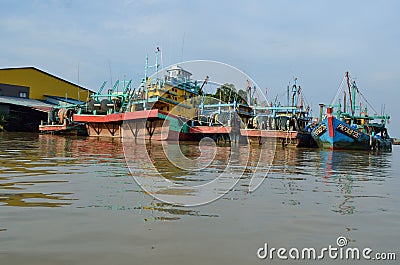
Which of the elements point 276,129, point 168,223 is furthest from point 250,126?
point 168,223

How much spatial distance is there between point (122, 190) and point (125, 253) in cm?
208

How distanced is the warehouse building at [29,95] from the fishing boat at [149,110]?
5991 millimetres

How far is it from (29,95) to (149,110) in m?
19.7

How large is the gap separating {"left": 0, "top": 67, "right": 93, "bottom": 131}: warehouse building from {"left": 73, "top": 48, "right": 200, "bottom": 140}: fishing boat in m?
5.99

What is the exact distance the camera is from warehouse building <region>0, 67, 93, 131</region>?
96.2ft

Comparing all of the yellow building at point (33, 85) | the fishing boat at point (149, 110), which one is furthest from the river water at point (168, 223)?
the yellow building at point (33, 85)

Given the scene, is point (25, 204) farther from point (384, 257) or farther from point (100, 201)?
point (384, 257)

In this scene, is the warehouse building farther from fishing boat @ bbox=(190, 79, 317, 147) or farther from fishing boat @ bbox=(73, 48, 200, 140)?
fishing boat @ bbox=(190, 79, 317, 147)

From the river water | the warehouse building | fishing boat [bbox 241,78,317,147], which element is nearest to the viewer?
the river water

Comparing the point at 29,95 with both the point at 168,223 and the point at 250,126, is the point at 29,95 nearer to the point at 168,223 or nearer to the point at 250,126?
the point at 250,126

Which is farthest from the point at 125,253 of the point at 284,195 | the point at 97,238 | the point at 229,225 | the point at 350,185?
the point at 350,185

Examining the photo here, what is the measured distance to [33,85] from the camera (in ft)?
115

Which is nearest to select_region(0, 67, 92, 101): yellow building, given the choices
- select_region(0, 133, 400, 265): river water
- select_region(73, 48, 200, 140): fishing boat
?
select_region(73, 48, 200, 140): fishing boat

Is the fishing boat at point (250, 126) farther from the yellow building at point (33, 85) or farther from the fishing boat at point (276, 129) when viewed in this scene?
the yellow building at point (33, 85)
